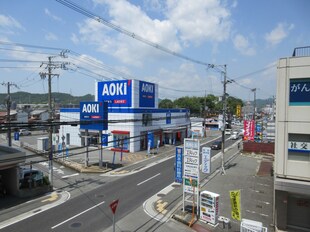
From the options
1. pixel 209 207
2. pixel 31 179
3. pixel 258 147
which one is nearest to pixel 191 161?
pixel 209 207

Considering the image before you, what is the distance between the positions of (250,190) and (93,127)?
59.5ft

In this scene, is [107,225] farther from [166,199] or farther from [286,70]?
[286,70]

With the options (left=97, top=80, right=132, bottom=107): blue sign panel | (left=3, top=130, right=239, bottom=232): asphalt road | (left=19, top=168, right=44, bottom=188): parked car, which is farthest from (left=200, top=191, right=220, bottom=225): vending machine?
(left=97, top=80, right=132, bottom=107): blue sign panel

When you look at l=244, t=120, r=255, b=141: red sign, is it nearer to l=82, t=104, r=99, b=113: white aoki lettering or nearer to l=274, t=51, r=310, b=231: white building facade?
l=82, t=104, r=99, b=113: white aoki lettering

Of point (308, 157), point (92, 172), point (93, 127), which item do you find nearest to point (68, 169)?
point (92, 172)

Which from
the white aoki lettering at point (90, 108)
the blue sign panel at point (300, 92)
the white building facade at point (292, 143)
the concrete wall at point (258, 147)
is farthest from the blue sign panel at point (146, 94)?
the blue sign panel at point (300, 92)

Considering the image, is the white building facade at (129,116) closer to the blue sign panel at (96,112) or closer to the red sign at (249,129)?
the blue sign panel at (96,112)

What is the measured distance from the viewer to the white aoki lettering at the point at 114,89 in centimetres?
4338

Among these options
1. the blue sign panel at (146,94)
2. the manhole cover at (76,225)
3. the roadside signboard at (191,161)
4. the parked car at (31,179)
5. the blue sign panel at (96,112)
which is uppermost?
the blue sign panel at (146,94)

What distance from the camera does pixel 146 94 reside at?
1815 inches

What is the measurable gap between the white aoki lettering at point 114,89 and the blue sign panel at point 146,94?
2.88m

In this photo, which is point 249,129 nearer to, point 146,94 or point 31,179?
point 146,94

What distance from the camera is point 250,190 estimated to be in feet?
74.7

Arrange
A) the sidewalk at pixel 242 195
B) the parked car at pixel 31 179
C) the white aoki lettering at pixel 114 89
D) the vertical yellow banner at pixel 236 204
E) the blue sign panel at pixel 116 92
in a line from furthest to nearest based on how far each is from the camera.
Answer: the white aoki lettering at pixel 114 89, the blue sign panel at pixel 116 92, the parked car at pixel 31 179, the sidewalk at pixel 242 195, the vertical yellow banner at pixel 236 204
